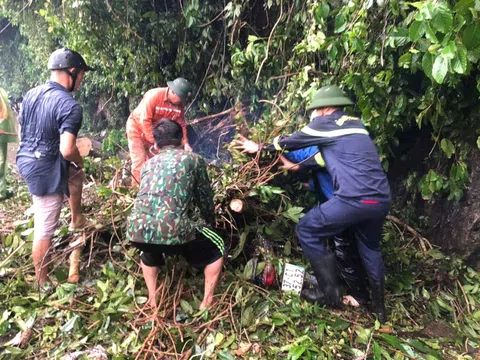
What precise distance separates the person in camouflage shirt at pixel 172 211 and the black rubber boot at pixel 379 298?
1.30 m

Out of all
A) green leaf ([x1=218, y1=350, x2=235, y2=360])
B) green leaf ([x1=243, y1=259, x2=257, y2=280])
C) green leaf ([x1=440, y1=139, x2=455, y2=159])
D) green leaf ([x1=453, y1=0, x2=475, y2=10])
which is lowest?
green leaf ([x1=218, y1=350, x2=235, y2=360])

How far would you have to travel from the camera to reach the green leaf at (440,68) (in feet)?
6.02

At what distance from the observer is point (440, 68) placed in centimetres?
185

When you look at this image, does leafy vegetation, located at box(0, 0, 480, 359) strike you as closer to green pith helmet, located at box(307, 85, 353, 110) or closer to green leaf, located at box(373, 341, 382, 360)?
green leaf, located at box(373, 341, 382, 360)

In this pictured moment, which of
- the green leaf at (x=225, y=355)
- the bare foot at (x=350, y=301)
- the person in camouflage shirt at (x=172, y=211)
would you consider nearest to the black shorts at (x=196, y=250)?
the person in camouflage shirt at (x=172, y=211)

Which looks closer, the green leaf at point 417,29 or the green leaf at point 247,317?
the green leaf at point 417,29

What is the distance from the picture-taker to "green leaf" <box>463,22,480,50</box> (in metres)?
1.80

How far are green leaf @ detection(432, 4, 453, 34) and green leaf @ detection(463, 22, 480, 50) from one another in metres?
0.10

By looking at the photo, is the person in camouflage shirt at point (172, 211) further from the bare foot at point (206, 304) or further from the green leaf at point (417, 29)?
the green leaf at point (417, 29)

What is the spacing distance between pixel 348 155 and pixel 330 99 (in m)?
0.49

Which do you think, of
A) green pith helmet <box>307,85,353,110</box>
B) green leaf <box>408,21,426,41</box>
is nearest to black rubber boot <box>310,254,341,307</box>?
green pith helmet <box>307,85,353,110</box>

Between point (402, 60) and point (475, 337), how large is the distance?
233 centimetres

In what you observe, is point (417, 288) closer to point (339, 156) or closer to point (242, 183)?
point (339, 156)

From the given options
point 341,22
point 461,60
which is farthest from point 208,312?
point 341,22
